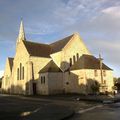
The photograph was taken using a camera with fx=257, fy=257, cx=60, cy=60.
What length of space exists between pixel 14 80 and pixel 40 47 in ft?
37.5

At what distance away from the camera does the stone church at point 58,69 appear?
176 ft

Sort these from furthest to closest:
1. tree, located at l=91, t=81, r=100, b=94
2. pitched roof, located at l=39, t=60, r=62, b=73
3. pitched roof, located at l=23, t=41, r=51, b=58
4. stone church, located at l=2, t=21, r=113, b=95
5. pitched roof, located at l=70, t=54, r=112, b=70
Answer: pitched roof, located at l=23, t=41, r=51, b=58 < pitched roof, located at l=39, t=60, r=62, b=73 < stone church, located at l=2, t=21, r=113, b=95 < pitched roof, located at l=70, t=54, r=112, b=70 < tree, located at l=91, t=81, r=100, b=94

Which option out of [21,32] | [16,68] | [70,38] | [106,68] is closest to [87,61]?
[106,68]

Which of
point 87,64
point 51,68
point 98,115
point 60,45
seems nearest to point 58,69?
point 51,68

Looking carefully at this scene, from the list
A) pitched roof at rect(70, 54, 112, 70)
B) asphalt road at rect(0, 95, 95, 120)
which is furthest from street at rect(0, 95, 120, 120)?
pitched roof at rect(70, 54, 112, 70)

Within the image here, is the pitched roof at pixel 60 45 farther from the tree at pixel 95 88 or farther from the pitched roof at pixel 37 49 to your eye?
the tree at pixel 95 88

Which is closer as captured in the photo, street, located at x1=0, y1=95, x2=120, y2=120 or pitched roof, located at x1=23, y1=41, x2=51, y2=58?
street, located at x1=0, y1=95, x2=120, y2=120

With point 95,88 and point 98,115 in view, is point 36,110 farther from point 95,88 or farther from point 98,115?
point 95,88

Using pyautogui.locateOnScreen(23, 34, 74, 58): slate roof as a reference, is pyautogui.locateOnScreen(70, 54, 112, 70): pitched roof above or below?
below

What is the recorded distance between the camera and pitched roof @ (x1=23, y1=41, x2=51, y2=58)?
6072 cm

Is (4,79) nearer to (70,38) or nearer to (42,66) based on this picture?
(42,66)

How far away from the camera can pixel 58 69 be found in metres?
57.9

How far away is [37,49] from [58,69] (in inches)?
334

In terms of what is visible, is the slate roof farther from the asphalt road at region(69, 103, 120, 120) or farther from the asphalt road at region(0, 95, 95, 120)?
the asphalt road at region(69, 103, 120, 120)
